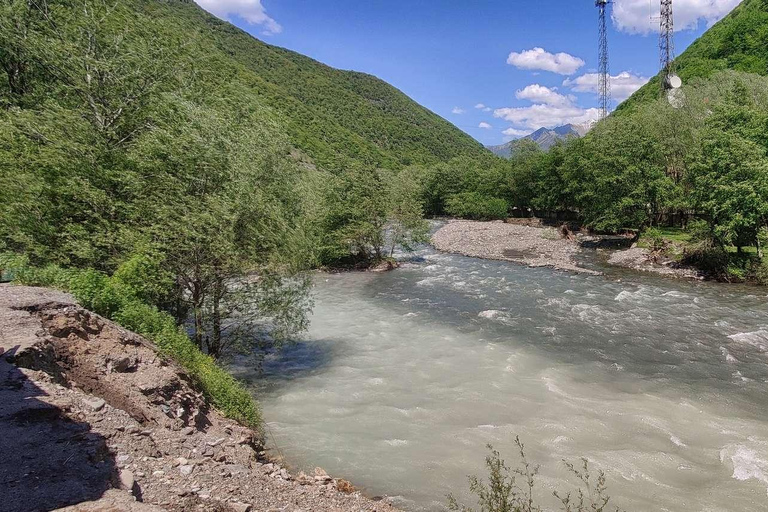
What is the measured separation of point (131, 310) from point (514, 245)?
36979 mm

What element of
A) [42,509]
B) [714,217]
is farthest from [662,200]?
[42,509]

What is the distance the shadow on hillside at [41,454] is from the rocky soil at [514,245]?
29883 mm

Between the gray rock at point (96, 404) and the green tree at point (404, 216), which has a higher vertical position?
the green tree at point (404, 216)

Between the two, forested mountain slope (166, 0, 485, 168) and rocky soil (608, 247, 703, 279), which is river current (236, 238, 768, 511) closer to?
rocky soil (608, 247, 703, 279)

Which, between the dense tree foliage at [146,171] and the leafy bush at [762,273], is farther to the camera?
the leafy bush at [762,273]

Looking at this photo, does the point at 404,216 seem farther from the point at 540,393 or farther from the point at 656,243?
the point at 540,393

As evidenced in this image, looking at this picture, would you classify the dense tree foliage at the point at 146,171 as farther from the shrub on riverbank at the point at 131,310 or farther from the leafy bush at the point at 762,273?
the leafy bush at the point at 762,273

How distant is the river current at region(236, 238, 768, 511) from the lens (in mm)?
9016

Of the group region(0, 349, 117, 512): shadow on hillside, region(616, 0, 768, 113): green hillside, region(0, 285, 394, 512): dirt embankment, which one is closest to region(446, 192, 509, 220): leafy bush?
region(616, 0, 768, 113): green hillside

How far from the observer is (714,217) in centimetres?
2630

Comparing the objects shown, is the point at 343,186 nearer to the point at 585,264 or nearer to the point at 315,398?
the point at 585,264

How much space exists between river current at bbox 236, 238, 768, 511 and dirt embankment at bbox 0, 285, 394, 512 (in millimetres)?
2287

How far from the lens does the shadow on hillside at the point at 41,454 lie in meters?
4.35

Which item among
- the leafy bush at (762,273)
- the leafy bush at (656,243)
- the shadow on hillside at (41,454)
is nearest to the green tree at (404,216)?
the leafy bush at (656,243)
